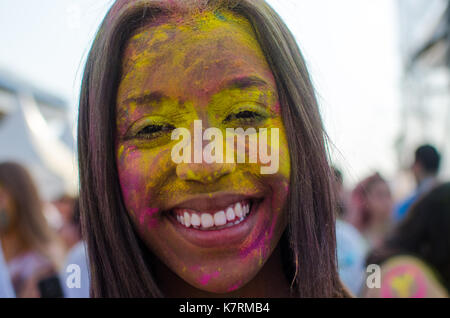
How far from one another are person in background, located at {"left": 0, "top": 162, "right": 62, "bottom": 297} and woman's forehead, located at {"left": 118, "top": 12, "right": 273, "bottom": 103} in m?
1.47

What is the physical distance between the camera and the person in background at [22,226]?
6.55 ft

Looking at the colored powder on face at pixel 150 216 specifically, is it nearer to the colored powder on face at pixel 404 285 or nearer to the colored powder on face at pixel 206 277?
the colored powder on face at pixel 206 277

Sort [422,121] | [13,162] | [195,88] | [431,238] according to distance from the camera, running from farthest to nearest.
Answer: [422,121], [13,162], [431,238], [195,88]

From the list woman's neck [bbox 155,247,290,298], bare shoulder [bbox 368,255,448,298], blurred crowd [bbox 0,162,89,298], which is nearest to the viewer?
woman's neck [bbox 155,247,290,298]

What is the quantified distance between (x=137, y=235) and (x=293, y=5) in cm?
66

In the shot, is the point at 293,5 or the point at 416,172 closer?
the point at 293,5

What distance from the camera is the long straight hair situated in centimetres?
87

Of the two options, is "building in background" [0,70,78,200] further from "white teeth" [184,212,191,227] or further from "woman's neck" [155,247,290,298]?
"white teeth" [184,212,191,227]

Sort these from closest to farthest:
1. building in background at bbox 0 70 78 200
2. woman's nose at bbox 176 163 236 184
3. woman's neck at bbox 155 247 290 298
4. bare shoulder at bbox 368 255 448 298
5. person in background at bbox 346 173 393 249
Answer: woman's nose at bbox 176 163 236 184 → woman's neck at bbox 155 247 290 298 → bare shoulder at bbox 368 255 448 298 → person in background at bbox 346 173 393 249 → building in background at bbox 0 70 78 200

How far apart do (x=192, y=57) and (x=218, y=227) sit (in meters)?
0.37

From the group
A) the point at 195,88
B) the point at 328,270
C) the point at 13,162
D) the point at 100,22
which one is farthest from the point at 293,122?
the point at 13,162

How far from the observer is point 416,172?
344 centimetres

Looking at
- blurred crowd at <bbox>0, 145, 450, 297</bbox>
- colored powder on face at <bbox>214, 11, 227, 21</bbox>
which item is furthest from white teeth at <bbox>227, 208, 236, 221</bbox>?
blurred crowd at <bbox>0, 145, 450, 297</bbox>
